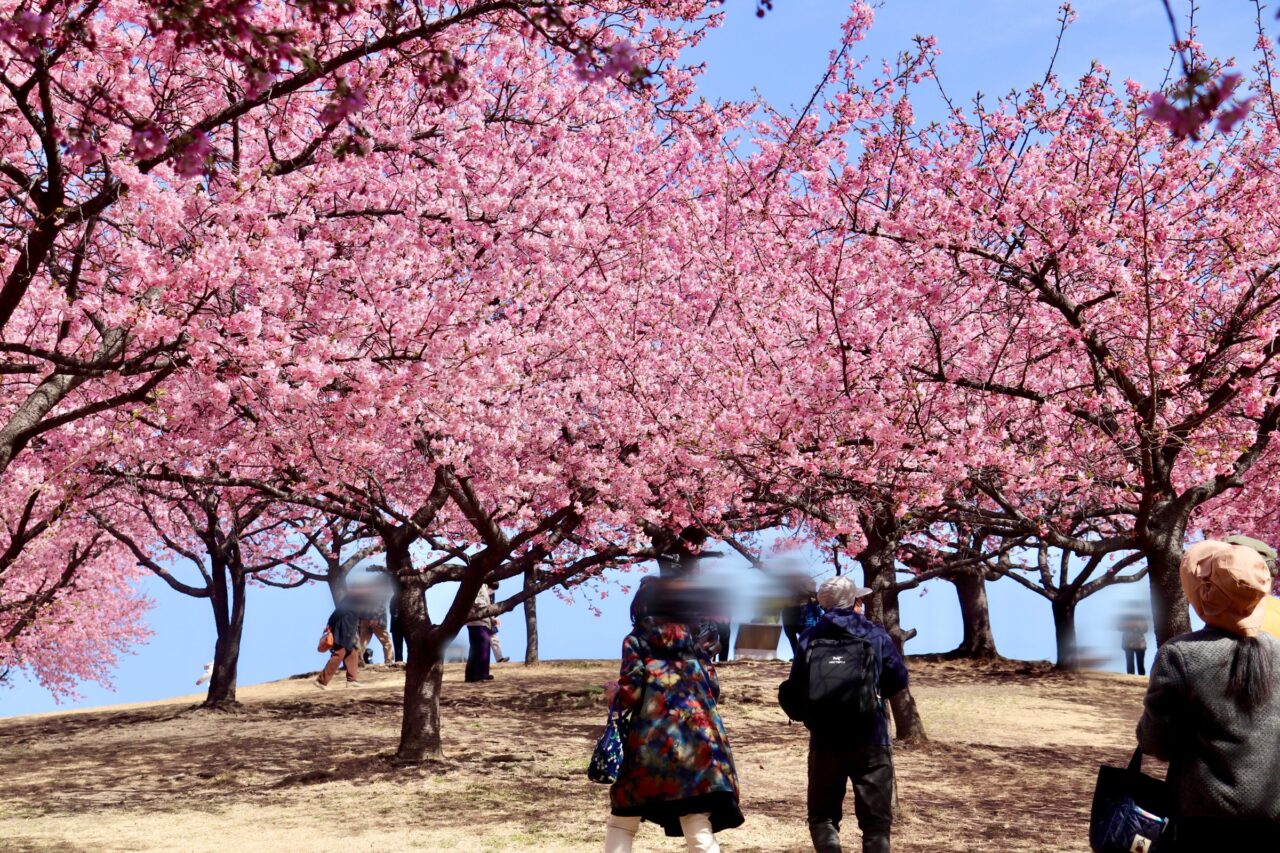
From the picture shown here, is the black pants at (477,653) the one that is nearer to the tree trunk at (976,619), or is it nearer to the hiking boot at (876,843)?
the tree trunk at (976,619)

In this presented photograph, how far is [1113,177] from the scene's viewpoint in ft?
35.2

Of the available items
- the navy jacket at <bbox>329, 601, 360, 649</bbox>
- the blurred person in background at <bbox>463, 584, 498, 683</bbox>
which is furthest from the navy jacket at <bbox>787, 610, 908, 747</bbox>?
the blurred person in background at <bbox>463, 584, 498, 683</bbox>

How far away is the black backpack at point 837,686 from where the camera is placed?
659cm

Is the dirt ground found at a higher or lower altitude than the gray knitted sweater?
lower

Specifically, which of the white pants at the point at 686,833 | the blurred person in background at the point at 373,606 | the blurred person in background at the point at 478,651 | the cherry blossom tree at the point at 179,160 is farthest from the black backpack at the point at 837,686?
the blurred person in background at the point at 478,651

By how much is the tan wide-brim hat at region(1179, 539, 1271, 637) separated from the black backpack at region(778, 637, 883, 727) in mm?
2445

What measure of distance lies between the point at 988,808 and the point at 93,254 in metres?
9.43

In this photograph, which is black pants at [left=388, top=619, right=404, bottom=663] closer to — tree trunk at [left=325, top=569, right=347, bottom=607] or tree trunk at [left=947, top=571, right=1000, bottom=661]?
tree trunk at [left=325, top=569, right=347, bottom=607]

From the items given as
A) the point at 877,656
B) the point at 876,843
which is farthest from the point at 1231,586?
the point at 876,843

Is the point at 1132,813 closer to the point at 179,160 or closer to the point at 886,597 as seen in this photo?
the point at 179,160

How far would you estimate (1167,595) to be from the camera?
33.8ft

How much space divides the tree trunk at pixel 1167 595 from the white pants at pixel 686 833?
226 inches

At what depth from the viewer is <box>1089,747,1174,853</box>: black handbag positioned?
4.31 metres

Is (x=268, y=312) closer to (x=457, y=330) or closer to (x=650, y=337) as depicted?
(x=457, y=330)
